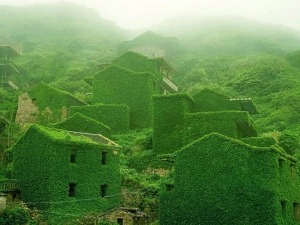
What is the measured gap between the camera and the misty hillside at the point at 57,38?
81.2m

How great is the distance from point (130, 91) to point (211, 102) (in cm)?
1252

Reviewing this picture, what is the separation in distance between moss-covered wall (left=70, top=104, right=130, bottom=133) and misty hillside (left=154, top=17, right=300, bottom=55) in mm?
49985

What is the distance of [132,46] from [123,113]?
1722 inches

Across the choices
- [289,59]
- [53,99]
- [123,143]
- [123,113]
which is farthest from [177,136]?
[289,59]

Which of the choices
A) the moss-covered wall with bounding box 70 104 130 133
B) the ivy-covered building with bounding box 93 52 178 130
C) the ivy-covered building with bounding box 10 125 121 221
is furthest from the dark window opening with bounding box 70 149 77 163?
the ivy-covered building with bounding box 93 52 178 130

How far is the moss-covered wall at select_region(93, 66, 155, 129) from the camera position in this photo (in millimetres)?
53750

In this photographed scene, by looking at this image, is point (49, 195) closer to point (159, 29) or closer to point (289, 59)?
point (289, 59)

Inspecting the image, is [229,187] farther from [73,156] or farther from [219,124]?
[219,124]

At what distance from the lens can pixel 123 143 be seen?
151ft

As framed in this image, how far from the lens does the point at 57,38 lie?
10606cm

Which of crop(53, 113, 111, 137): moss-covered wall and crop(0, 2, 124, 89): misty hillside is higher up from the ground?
crop(0, 2, 124, 89): misty hillside

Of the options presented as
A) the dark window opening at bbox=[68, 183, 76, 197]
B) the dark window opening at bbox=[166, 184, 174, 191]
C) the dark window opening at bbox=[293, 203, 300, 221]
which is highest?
the dark window opening at bbox=[166, 184, 174, 191]

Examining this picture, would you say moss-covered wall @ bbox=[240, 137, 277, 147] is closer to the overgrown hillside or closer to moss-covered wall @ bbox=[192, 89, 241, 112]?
moss-covered wall @ bbox=[192, 89, 241, 112]

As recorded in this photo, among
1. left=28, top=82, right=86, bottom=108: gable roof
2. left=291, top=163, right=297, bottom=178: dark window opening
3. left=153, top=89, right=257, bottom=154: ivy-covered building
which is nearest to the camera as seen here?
left=291, top=163, right=297, bottom=178: dark window opening
